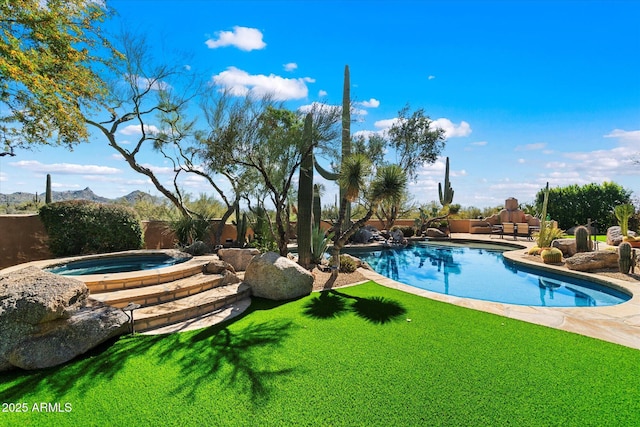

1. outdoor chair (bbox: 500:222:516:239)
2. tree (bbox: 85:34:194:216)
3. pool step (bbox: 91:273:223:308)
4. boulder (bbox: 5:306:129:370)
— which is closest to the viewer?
boulder (bbox: 5:306:129:370)

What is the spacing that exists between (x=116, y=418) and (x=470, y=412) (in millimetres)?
3011

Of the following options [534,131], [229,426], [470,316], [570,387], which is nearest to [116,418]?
[229,426]

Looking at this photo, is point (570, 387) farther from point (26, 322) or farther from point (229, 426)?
point (26, 322)

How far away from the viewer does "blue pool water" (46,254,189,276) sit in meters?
7.46

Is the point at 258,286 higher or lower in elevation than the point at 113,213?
lower

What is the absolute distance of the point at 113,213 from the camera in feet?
31.8

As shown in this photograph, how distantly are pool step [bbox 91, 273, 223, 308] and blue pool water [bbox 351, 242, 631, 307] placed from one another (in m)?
5.66

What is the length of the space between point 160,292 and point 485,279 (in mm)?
8830

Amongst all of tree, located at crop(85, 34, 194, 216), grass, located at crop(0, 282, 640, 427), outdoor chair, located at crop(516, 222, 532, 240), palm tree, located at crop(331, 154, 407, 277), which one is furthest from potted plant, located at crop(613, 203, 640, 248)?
tree, located at crop(85, 34, 194, 216)

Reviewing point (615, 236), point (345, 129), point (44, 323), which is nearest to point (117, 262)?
point (44, 323)

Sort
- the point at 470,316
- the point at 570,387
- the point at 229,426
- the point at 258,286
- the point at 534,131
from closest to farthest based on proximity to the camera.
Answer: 1. the point at 229,426
2. the point at 570,387
3. the point at 470,316
4. the point at 258,286
5. the point at 534,131

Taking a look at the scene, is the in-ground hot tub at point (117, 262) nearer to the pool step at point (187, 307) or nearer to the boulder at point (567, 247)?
the pool step at point (187, 307)

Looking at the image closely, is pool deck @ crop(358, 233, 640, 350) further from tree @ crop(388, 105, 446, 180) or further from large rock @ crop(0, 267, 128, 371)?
tree @ crop(388, 105, 446, 180)

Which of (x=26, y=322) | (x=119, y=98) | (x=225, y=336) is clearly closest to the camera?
(x=26, y=322)
